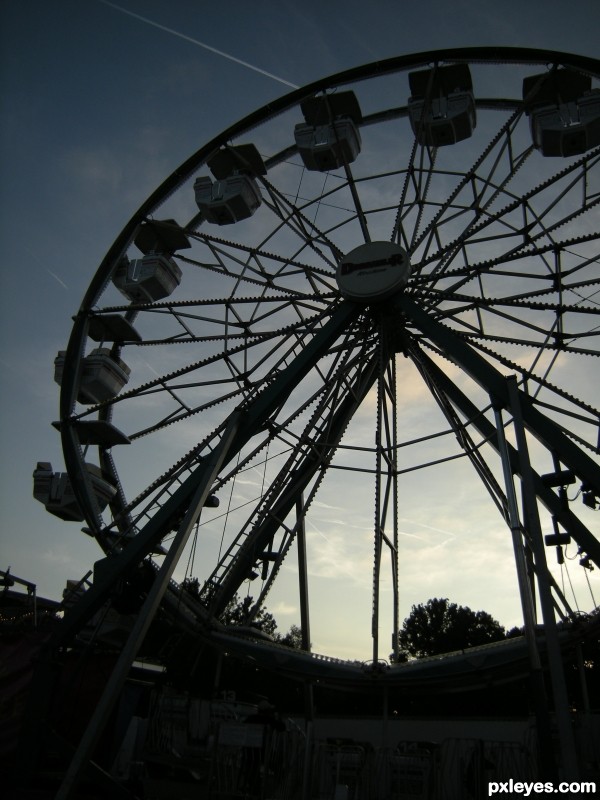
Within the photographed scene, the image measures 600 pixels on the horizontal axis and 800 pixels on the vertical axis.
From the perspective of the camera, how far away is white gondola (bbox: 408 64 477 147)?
11984mm

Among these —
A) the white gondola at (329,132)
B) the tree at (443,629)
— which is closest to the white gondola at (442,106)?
the white gondola at (329,132)

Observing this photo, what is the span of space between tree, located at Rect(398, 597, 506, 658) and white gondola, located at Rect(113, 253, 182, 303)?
40976 millimetres

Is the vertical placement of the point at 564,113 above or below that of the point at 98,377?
above

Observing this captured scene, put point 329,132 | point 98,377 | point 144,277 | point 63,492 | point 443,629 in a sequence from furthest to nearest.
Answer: point 443,629 → point 144,277 → point 329,132 → point 98,377 → point 63,492

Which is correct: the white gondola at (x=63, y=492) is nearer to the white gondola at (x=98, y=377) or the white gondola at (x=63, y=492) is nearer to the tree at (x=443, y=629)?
the white gondola at (x=98, y=377)

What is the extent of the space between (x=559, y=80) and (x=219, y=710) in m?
11.8

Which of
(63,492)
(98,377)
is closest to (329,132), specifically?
(98,377)

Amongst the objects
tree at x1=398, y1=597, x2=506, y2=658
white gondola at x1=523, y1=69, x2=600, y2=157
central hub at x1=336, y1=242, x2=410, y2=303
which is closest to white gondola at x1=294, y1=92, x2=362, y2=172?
central hub at x1=336, y1=242, x2=410, y2=303

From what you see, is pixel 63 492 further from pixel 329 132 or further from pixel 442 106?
pixel 442 106

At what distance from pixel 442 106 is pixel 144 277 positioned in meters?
6.86

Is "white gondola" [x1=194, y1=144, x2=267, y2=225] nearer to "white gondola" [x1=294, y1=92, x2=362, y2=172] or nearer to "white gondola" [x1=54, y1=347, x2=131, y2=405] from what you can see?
"white gondola" [x1=294, y1=92, x2=362, y2=172]

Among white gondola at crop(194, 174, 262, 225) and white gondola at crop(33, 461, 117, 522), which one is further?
white gondola at crop(194, 174, 262, 225)

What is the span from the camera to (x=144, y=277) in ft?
43.9

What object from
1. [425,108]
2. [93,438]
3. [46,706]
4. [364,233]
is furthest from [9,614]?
[425,108]
